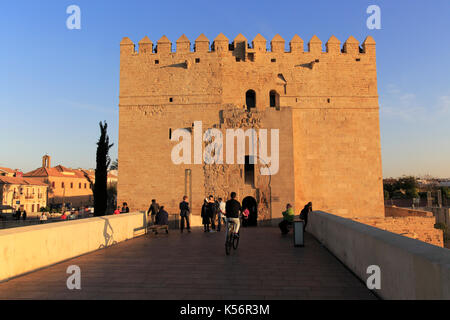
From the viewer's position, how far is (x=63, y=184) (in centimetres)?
4891

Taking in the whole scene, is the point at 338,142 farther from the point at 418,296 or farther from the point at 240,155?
the point at 418,296

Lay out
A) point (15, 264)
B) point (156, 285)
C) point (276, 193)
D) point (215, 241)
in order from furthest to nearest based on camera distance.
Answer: point (276, 193) < point (215, 241) < point (15, 264) < point (156, 285)

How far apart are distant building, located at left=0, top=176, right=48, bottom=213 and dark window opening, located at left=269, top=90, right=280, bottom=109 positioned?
3121 centimetres

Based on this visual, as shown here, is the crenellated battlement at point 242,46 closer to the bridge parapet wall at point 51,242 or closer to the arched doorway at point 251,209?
the arched doorway at point 251,209

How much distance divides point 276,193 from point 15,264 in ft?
40.4

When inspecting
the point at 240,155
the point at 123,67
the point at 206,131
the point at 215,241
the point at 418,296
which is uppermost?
the point at 123,67

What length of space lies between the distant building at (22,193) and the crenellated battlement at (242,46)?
27.0 meters

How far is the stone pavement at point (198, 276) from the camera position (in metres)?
3.95

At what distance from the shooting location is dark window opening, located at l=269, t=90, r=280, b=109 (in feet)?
56.7

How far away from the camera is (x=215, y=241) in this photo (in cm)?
843

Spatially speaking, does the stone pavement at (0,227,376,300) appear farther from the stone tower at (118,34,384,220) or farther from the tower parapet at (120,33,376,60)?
the tower parapet at (120,33,376,60)

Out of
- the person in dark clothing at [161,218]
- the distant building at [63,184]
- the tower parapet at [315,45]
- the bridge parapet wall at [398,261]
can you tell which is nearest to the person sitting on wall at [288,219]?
the bridge parapet wall at [398,261]

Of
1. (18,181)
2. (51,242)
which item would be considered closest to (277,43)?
(51,242)

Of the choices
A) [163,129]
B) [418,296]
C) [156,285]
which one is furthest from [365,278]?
[163,129]
